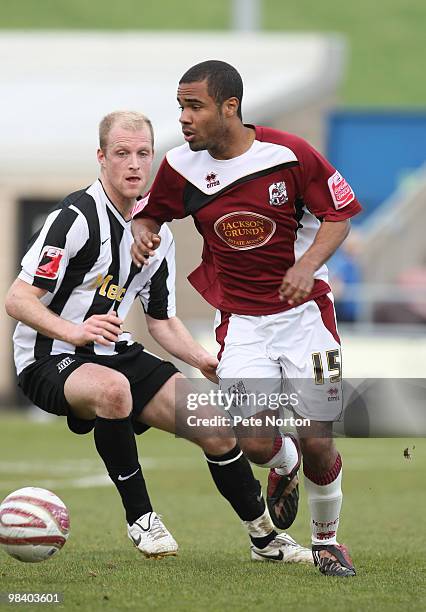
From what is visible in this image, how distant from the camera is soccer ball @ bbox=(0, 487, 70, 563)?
255 inches

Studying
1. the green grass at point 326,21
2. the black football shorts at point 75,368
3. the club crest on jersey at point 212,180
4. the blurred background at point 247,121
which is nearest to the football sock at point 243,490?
the black football shorts at point 75,368

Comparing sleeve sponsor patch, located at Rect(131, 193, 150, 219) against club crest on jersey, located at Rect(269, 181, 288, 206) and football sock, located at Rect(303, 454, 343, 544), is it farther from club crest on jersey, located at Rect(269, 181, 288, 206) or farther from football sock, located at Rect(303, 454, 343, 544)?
football sock, located at Rect(303, 454, 343, 544)

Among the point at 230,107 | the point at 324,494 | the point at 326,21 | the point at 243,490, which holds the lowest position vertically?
the point at 326,21

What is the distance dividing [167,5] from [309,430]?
175 feet

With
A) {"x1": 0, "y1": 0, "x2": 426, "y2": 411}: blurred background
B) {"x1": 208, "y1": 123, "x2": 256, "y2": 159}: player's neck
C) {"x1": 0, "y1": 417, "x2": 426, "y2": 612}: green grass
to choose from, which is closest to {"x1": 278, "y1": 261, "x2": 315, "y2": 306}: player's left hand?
{"x1": 208, "y1": 123, "x2": 256, "y2": 159}: player's neck

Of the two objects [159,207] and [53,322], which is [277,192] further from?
[53,322]

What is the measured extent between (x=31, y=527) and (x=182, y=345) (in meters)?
1.36

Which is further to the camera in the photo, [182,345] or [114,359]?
[182,345]

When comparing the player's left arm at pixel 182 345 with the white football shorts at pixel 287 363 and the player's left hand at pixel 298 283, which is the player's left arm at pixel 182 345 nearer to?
the white football shorts at pixel 287 363

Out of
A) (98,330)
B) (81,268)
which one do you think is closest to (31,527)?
(98,330)

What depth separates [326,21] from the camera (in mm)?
54969

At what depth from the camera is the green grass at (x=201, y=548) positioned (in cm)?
579

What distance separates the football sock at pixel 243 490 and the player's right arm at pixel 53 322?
3.01ft

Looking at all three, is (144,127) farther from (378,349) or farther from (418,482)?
(378,349)
